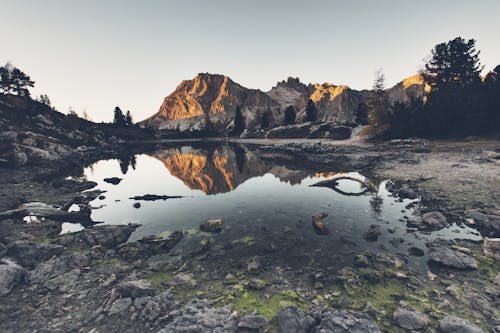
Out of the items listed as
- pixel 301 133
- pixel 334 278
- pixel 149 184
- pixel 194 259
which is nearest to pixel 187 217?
pixel 194 259

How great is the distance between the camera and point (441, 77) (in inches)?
2212

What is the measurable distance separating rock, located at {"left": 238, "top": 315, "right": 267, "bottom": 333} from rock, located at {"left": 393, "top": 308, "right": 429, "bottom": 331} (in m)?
4.40

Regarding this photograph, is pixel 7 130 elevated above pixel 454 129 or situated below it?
above

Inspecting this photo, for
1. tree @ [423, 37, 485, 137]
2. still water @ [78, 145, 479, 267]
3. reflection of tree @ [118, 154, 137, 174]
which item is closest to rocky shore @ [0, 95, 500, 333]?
still water @ [78, 145, 479, 267]

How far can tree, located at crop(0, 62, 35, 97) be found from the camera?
8425 cm

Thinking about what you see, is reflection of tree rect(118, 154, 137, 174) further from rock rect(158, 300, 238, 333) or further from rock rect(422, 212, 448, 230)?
rock rect(422, 212, 448, 230)

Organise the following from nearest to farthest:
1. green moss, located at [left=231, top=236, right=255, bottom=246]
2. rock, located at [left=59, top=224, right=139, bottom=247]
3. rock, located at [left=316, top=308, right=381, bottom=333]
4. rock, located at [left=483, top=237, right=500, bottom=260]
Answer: rock, located at [left=316, top=308, right=381, bottom=333] < rock, located at [left=483, top=237, right=500, bottom=260] < rock, located at [left=59, top=224, right=139, bottom=247] < green moss, located at [left=231, top=236, right=255, bottom=246]

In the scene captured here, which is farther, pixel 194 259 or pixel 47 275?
pixel 194 259

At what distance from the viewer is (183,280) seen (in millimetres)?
9492

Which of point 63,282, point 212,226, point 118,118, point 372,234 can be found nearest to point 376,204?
point 372,234

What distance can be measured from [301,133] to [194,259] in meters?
76.5

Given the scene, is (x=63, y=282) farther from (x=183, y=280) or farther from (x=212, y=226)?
(x=212, y=226)

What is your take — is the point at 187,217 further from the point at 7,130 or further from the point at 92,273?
the point at 7,130

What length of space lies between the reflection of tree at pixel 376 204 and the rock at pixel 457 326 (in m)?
9.96
